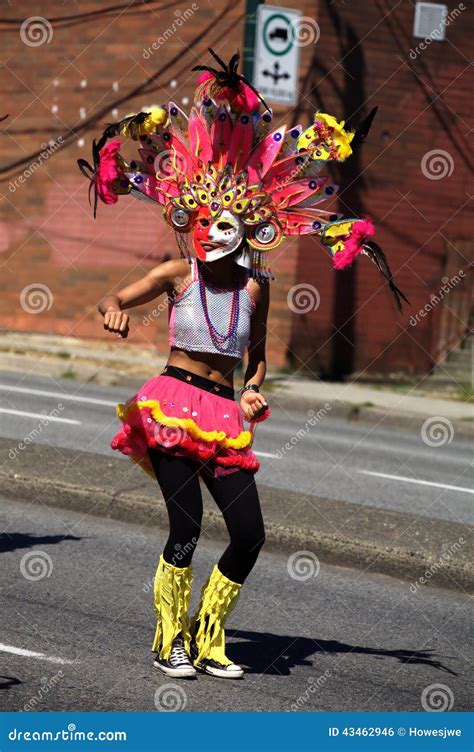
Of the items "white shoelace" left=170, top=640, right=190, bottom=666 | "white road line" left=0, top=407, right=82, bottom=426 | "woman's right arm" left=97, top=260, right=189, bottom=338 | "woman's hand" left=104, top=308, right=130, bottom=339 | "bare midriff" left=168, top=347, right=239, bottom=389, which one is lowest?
"white shoelace" left=170, top=640, right=190, bottom=666

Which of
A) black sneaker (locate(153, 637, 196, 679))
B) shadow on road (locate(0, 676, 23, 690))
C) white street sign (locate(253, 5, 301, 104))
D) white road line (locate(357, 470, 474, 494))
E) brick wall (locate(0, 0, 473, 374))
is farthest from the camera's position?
brick wall (locate(0, 0, 473, 374))

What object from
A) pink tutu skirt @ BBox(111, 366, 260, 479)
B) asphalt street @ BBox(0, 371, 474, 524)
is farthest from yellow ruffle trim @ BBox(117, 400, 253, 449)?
asphalt street @ BBox(0, 371, 474, 524)

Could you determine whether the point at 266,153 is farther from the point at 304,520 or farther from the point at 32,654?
the point at 304,520

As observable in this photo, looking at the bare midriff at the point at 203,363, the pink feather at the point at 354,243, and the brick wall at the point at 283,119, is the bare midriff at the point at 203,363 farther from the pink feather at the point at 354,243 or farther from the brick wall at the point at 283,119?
the brick wall at the point at 283,119

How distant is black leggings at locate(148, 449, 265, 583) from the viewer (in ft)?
18.0

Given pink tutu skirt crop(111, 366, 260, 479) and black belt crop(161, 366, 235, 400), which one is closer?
pink tutu skirt crop(111, 366, 260, 479)

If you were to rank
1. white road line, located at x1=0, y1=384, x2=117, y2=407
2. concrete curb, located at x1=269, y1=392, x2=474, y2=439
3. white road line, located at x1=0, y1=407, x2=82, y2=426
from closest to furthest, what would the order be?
1. white road line, located at x1=0, y1=407, x2=82, y2=426
2. white road line, located at x1=0, y1=384, x2=117, y2=407
3. concrete curb, located at x1=269, y1=392, x2=474, y2=439

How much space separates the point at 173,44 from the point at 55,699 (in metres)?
17.1

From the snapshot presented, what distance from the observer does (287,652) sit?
605 cm

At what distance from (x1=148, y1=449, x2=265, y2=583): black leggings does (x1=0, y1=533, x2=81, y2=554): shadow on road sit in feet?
7.12

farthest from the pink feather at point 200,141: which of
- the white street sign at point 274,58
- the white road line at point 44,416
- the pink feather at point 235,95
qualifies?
the white street sign at point 274,58

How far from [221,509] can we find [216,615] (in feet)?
1.41

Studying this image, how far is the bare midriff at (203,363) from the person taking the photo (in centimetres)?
563

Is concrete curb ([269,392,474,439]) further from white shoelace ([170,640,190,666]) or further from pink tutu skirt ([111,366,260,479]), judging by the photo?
white shoelace ([170,640,190,666])
